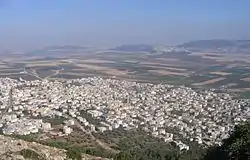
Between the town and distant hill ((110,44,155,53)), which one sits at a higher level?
distant hill ((110,44,155,53))

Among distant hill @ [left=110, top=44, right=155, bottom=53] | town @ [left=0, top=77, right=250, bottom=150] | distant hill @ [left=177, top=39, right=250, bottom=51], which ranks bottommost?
town @ [left=0, top=77, right=250, bottom=150]

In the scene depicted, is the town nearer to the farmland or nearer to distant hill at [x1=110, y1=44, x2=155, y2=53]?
the farmland

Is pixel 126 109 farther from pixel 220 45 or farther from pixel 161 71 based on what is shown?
pixel 220 45

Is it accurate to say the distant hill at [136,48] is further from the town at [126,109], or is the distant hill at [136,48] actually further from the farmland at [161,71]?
the town at [126,109]

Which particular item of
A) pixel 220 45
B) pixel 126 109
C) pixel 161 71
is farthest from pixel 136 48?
pixel 126 109

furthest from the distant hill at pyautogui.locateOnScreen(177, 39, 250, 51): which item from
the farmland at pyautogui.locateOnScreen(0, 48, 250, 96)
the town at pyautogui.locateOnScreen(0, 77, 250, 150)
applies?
the town at pyautogui.locateOnScreen(0, 77, 250, 150)

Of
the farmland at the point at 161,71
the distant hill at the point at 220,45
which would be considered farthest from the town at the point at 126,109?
the distant hill at the point at 220,45

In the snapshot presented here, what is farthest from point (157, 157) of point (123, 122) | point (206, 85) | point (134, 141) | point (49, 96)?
point (206, 85)

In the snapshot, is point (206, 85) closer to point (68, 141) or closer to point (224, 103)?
point (224, 103)
